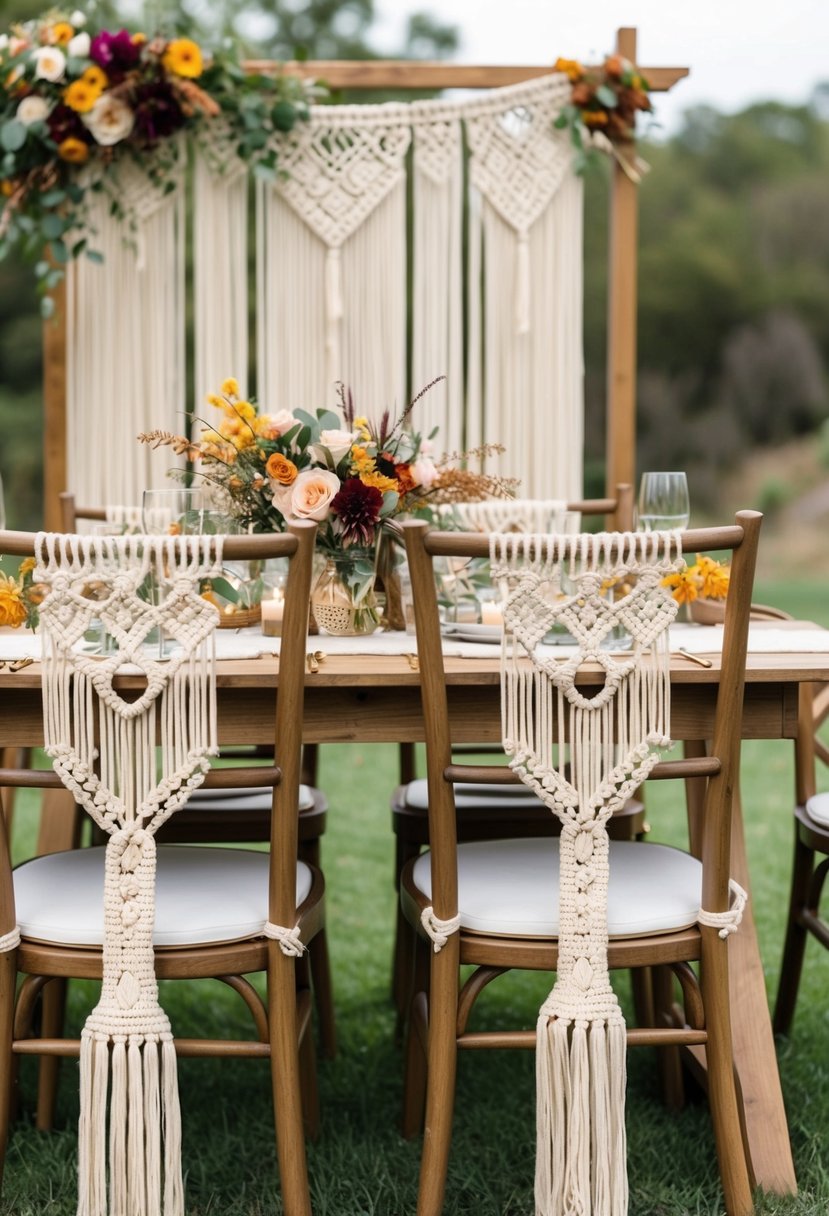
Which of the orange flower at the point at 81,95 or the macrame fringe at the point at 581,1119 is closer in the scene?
the macrame fringe at the point at 581,1119

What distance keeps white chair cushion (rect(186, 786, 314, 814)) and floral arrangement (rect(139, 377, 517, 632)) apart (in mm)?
505

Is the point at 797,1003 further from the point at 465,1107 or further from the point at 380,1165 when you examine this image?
the point at 380,1165

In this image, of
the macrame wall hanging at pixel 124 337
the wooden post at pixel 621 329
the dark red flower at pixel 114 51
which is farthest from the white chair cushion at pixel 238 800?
the dark red flower at pixel 114 51

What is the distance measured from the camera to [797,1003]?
9.50 feet

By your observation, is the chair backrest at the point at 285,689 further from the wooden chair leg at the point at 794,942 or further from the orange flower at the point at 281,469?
the wooden chair leg at the point at 794,942

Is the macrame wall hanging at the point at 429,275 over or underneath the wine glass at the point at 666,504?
over

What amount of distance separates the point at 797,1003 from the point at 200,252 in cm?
255

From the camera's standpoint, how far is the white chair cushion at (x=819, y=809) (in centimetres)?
235

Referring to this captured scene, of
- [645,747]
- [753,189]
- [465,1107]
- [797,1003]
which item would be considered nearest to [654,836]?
[797,1003]

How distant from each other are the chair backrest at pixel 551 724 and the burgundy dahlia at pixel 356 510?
1.45ft

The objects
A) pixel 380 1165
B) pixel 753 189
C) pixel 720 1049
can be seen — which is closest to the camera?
pixel 720 1049

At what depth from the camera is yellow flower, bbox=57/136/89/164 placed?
361 centimetres

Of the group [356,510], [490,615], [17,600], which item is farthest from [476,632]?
[17,600]

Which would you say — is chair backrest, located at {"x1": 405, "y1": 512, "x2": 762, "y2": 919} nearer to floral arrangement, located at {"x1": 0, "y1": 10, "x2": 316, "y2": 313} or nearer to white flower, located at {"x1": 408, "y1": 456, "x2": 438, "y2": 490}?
white flower, located at {"x1": 408, "y1": 456, "x2": 438, "y2": 490}
